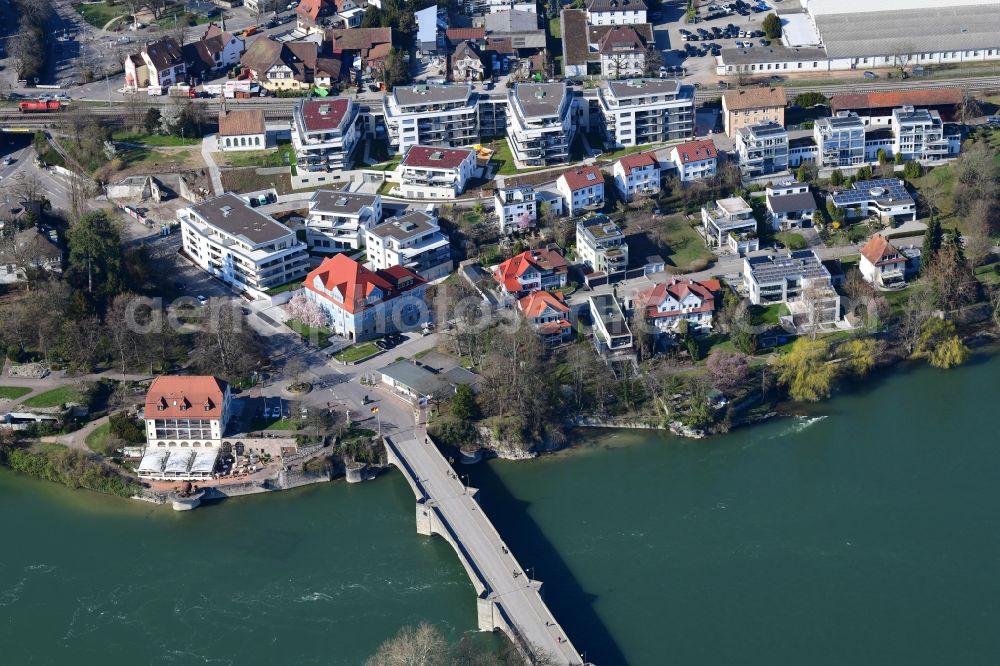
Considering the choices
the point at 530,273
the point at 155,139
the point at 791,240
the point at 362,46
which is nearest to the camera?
the point at 530,273

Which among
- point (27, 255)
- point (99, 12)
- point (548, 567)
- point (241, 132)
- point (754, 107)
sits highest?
point (99, 12)

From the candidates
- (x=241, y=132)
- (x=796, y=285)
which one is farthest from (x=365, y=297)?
(x=796, y=285)

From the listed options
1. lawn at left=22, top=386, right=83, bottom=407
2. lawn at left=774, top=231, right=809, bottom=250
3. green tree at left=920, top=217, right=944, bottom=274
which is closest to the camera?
lawn at left=22, top=386, right=83, bottom=407

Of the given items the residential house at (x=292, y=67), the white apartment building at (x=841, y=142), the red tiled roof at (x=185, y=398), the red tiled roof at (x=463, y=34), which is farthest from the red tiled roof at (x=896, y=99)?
the red tiled roof at (x=185, y=398)

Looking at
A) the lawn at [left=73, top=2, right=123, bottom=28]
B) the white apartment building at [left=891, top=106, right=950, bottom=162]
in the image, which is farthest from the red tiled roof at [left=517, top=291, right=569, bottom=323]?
the lawn at [left=73, top=2, right=123, bottom=28]

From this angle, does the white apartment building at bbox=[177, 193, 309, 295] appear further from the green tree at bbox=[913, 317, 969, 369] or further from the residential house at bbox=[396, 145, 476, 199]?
the green tree at bbox=[913, 317, 969, 369]

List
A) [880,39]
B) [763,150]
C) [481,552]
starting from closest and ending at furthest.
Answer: [481,552] → [763,150] → [880,39]

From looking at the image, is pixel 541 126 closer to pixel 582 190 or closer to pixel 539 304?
pixel 582 190
